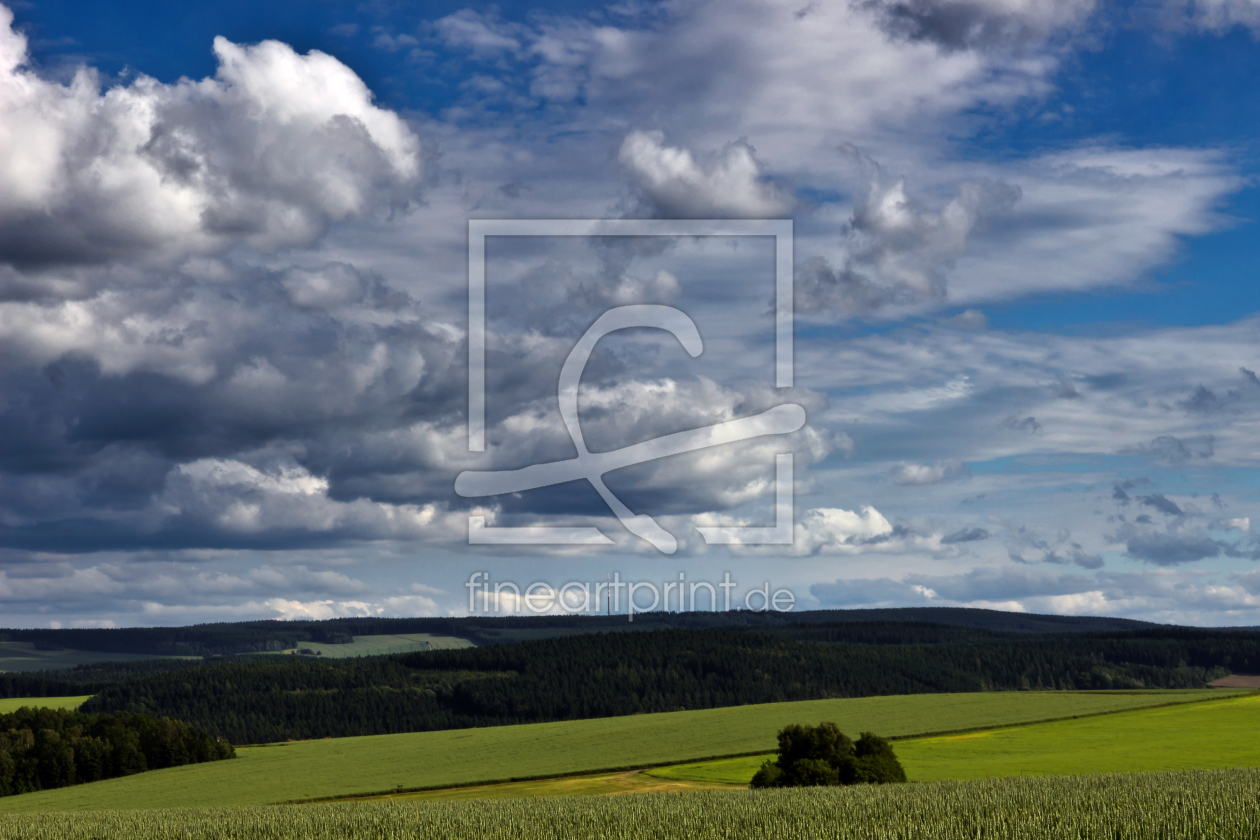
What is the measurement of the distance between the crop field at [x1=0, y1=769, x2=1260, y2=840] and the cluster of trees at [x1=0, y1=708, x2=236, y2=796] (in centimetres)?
7797

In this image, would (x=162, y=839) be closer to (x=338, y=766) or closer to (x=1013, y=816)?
(x=1013, y=816)

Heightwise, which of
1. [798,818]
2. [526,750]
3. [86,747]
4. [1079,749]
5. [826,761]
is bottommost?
[86,747]

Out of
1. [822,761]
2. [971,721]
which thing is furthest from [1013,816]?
[971,721]

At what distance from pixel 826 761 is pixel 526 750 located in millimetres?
54658

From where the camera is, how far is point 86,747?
382 ft

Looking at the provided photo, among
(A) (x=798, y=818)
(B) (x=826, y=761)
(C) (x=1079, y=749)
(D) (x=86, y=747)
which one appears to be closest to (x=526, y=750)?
(D) (x=86, y=747)

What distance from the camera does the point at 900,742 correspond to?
10562cm

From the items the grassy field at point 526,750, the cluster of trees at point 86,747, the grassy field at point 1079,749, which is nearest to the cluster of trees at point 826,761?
the grassy field at point 1079,749

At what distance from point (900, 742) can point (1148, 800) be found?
7664cm

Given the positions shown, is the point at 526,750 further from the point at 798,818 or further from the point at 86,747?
the point at 798,818

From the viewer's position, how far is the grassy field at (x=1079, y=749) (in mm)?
78250

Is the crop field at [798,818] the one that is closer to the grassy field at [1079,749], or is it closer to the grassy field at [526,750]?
the grassy field at [1079,749]

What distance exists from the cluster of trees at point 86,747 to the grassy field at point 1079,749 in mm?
64097

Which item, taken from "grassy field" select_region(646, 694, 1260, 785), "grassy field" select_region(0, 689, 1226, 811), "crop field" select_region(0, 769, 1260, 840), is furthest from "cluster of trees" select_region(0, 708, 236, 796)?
"crop field" select_region(0, 769, 1260, 840)
